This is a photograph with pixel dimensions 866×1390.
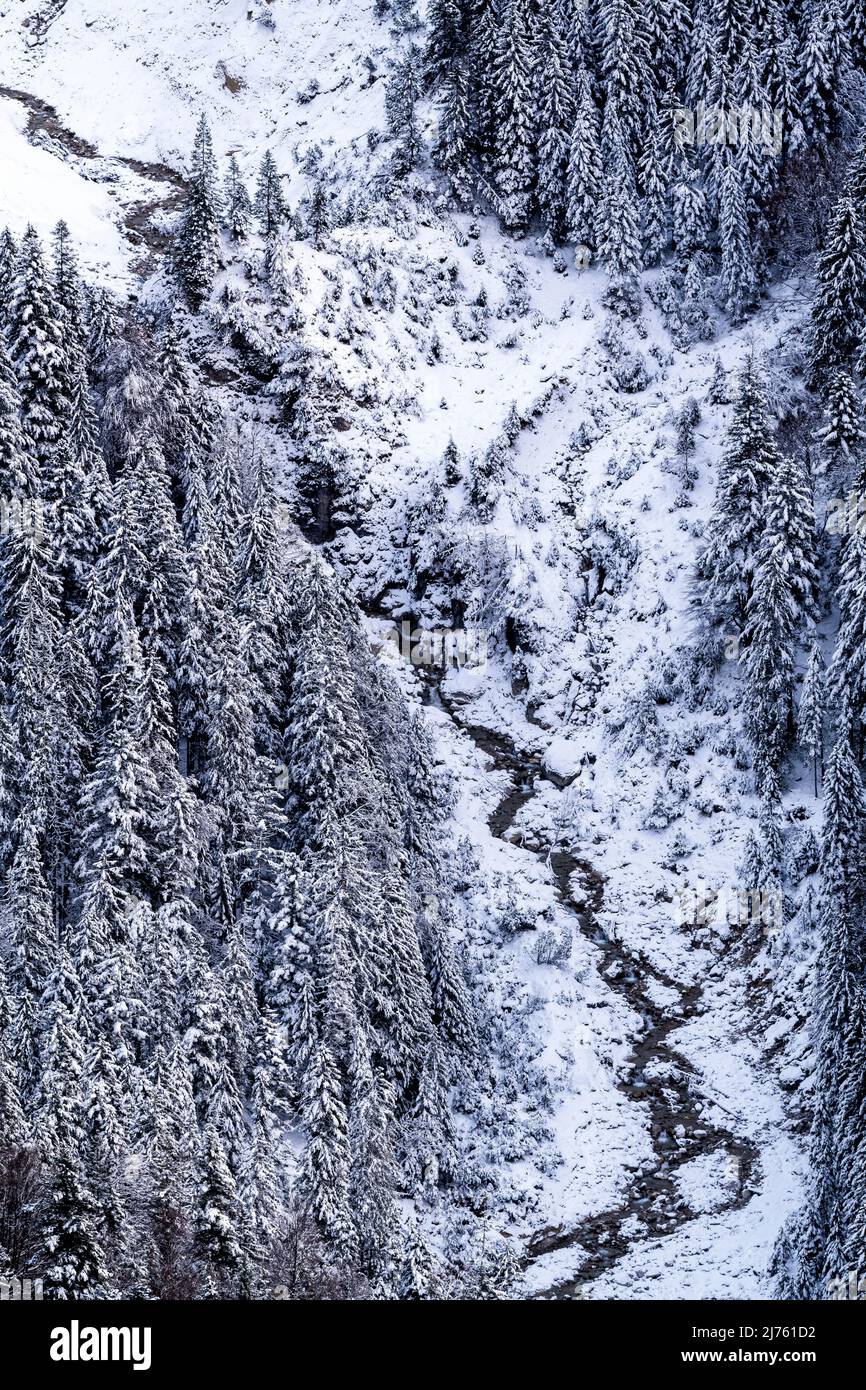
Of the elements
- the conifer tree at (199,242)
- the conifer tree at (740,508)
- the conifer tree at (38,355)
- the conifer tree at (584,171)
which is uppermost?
the conifer tree at (584,171)

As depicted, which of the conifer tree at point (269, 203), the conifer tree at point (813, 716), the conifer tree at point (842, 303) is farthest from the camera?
the conifer tree at point (269, 203)

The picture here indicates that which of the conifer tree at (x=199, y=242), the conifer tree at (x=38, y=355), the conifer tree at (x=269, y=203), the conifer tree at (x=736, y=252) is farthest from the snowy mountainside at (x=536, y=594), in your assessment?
the conifer tree at (x=38, y=355)

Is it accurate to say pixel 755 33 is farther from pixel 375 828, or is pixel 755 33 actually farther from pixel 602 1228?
pixel 602 1228

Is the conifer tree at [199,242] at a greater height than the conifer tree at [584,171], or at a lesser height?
lesser

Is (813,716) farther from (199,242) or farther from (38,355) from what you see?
(199,242)

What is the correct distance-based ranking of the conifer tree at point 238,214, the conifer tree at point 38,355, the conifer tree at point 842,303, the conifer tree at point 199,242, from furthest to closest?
the conifer tree at point 238,214 → the conifer tree at point 199,242 → the conifer tree at point 842,303 → the conifer tree at point 38,355

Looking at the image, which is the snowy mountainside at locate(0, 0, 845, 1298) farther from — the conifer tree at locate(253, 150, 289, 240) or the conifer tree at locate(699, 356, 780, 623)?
the conifer tree at locate(253, 150, 289, 240)

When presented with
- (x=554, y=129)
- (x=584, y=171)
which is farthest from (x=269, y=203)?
(x=584, y=171)

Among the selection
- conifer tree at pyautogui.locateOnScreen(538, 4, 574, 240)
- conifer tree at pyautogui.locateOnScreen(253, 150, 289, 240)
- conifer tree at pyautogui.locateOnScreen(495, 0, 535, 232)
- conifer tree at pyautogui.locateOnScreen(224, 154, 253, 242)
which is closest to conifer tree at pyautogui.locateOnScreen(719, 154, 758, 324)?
conifer tree at pyautogui.locateOnScreen(538, 4, 574, 240)

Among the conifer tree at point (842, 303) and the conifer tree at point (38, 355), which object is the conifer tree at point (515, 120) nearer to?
the conifer tree at point (842, 303)
